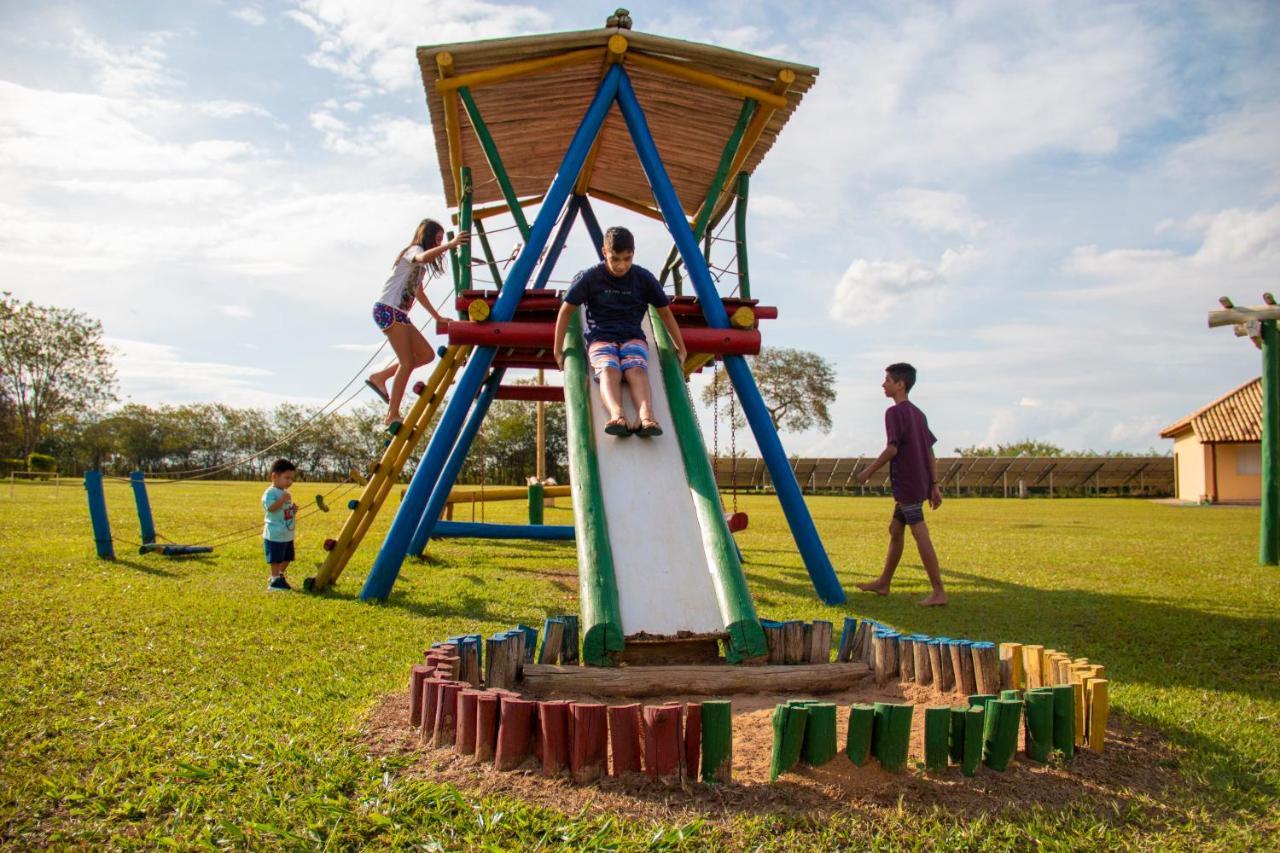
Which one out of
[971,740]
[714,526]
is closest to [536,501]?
[714,526]

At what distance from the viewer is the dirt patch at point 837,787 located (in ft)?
9.89

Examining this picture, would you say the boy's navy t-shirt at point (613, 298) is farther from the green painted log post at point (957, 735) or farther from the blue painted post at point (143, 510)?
the blue painted post at point (143, 510)

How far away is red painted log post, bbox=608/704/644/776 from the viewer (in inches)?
125

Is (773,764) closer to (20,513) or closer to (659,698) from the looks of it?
(659,698)

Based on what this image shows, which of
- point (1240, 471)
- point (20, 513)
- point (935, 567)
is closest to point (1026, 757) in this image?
point (935, 567)

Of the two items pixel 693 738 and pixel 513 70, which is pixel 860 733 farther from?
pixel 513 70

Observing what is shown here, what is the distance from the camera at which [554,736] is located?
10.6ft

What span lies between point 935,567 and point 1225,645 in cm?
216

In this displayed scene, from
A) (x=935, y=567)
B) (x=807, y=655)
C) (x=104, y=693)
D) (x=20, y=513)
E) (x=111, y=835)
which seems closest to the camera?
(x=111, y=835)

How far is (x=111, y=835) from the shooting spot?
2.81 m

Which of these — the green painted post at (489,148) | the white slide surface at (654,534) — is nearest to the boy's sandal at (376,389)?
the green painted post at (489,148)

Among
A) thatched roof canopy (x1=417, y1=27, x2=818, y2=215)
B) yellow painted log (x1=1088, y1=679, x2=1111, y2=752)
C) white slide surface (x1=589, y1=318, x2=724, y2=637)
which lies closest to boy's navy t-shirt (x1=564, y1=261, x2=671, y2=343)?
white slide surface (x1=589, y1=318, x2=724, y2=637)

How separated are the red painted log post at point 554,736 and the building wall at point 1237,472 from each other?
40.3 m

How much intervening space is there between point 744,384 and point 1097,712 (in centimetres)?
442
